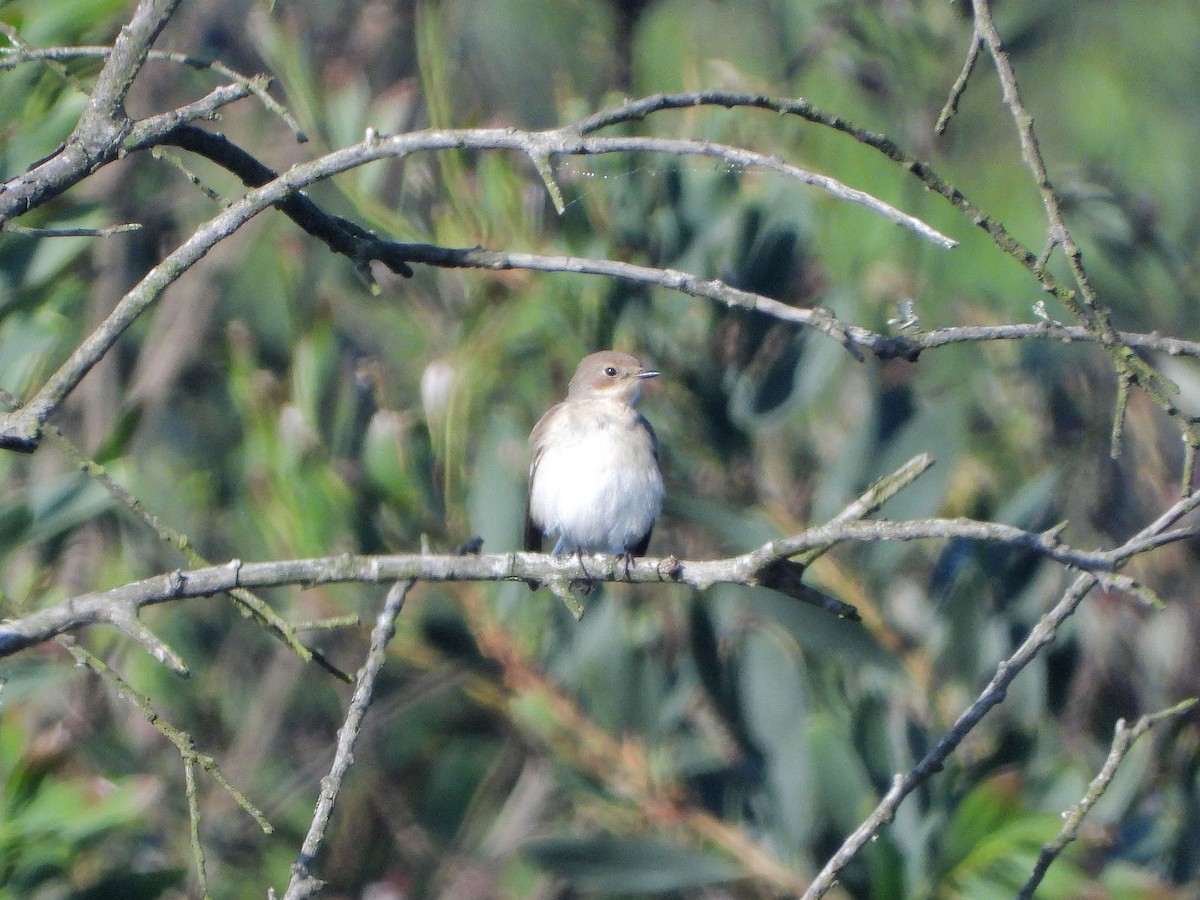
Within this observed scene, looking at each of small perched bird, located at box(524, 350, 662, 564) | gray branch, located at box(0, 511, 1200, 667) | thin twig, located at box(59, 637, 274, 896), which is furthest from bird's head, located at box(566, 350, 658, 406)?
thin twig, located at box(59, 637, 274, 896)

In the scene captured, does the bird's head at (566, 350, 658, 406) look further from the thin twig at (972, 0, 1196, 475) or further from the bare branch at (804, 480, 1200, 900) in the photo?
the thin twig at (972, 0, 1196, 475)

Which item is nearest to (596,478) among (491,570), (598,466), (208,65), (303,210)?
(598,466)

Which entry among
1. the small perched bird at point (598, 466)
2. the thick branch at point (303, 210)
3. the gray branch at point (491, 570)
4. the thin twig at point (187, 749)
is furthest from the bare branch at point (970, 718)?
the small perched bird at point (598, 466)

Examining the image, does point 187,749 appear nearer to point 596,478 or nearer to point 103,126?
point 103,126

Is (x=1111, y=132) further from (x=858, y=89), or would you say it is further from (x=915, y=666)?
(x=915, y=666)

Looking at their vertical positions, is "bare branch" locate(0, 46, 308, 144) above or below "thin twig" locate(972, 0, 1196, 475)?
above
